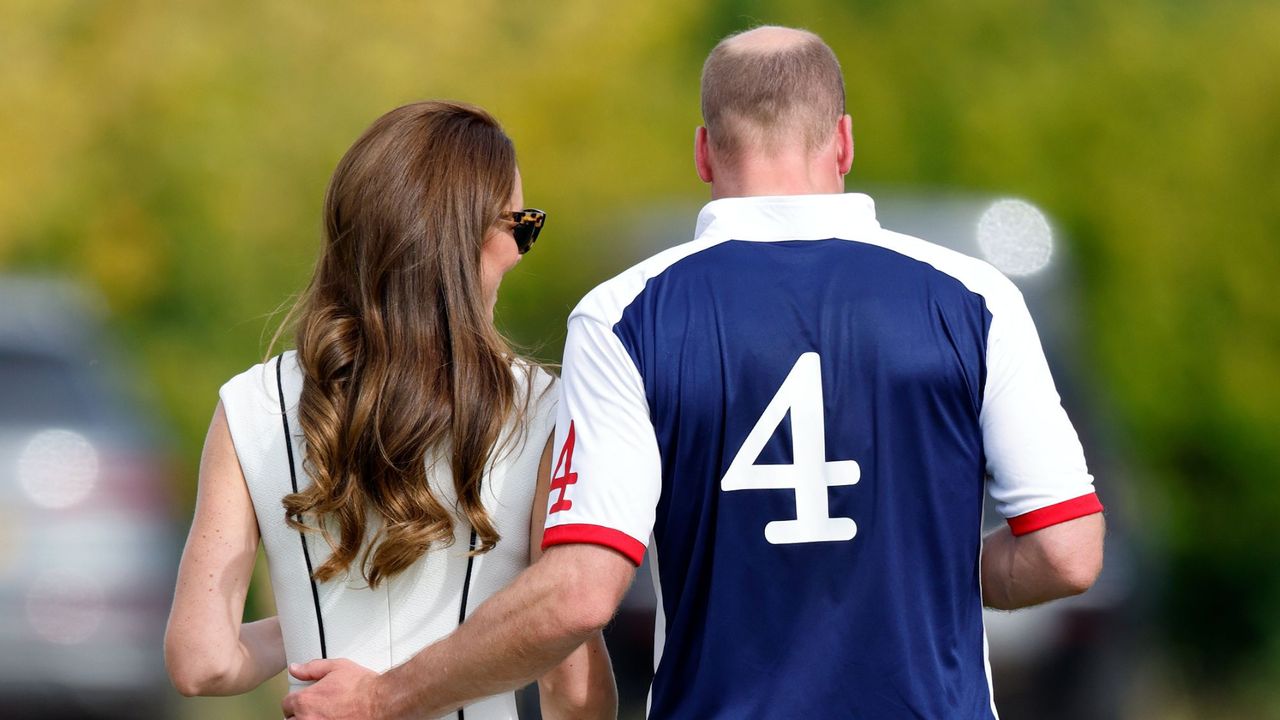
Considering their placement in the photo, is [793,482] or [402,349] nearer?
[793,482]

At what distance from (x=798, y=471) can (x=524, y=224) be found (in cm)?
59

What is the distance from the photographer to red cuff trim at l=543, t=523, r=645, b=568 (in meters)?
2.01

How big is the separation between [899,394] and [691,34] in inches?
227

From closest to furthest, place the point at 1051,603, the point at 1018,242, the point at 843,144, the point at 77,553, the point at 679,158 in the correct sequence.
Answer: the point at 843,144, the point at 77,553, the point at 1051,603, the point at 1018,242, the point at 679,158

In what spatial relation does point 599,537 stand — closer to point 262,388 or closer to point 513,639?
point 513,639

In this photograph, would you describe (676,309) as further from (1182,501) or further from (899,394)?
(1182,501)

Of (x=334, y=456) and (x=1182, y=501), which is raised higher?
(x=334, y=456)

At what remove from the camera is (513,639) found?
204 centimetres

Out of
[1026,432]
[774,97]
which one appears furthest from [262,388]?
[1026,432]

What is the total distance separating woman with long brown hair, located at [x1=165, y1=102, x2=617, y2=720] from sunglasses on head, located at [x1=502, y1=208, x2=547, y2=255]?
63mm

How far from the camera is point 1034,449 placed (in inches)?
81.3

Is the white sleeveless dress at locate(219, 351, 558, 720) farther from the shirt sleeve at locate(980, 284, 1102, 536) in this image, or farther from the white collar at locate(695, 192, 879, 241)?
the shirt sleeve at locate(980, 284, 1102, 536)

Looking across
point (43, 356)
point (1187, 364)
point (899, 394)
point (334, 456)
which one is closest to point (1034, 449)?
point (899, 394)

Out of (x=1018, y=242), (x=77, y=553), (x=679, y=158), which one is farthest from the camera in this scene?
(x=679, y=158)
